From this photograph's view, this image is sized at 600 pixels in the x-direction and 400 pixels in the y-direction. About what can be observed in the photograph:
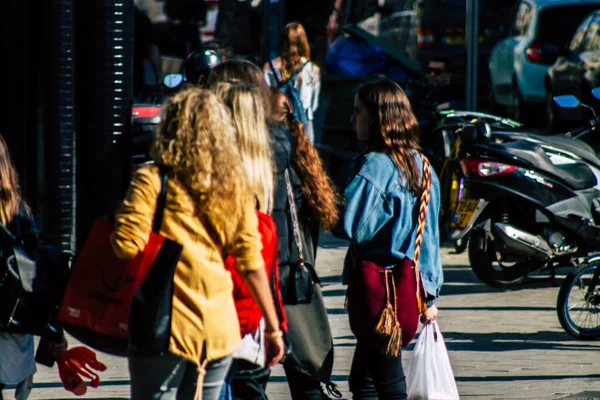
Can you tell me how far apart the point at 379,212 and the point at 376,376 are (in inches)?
26.1

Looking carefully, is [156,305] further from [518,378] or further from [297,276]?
[518,378]

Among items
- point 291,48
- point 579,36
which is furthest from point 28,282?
point 579,36

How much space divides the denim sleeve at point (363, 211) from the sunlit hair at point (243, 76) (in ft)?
1.58

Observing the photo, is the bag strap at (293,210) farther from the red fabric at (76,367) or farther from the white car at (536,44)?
the white car at (536,44)

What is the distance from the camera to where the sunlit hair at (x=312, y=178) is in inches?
192

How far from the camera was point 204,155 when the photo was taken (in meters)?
3.83

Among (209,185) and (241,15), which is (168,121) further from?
(241,15)

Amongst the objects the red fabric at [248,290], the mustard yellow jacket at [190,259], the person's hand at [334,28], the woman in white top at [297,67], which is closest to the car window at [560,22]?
the person's hand at [334,28]

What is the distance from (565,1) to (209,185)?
12.6 meters

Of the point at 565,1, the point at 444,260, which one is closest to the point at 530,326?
the point at 444,260

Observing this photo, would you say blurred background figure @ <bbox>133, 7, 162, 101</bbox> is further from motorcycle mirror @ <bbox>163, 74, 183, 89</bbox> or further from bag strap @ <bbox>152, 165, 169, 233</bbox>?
bag strap @ <bbox>152, 165, 169, 233</bbox>

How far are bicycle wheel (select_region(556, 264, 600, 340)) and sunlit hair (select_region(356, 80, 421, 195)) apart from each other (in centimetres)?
262

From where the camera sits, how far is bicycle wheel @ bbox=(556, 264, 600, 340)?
7.27m

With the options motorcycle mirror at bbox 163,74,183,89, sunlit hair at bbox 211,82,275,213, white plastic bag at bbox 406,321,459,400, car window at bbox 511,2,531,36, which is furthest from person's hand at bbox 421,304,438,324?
car window at bbox 511,2,531,36
